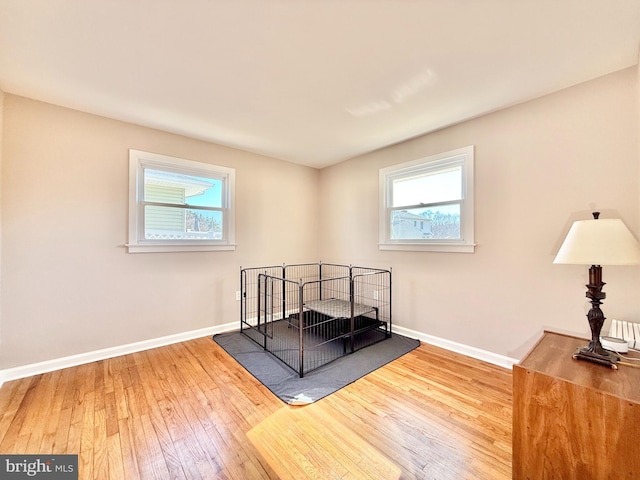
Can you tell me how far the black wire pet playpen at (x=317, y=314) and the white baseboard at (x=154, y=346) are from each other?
1.20 feet

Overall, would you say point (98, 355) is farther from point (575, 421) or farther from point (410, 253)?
point (575, 421)

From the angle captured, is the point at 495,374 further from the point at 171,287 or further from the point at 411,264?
the point at 171,287

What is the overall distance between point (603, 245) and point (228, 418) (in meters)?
2.34

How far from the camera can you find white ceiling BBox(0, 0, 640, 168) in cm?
139

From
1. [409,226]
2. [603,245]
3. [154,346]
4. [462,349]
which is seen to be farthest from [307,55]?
[154,346]

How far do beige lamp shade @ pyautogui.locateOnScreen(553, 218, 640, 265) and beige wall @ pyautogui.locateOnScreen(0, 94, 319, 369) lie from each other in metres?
3.25

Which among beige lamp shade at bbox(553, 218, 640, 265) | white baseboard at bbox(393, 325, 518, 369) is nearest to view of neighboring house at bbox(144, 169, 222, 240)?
white baseboard at bbox(393, 325, 518, 369)

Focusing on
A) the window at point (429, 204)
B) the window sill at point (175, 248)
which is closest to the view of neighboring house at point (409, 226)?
the window at point (429, 204)

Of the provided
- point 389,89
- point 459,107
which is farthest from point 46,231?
point 459,107

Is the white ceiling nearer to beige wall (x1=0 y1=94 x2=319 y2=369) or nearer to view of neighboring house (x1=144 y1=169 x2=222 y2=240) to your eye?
beige wall (x1=0 y1=94 x2=319 y2=369)

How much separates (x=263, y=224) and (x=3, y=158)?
2437 mm

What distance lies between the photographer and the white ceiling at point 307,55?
4.55ft

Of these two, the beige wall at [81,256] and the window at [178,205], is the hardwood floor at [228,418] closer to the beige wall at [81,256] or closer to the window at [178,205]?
the beige wall at [81,256]

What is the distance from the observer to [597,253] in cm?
127
